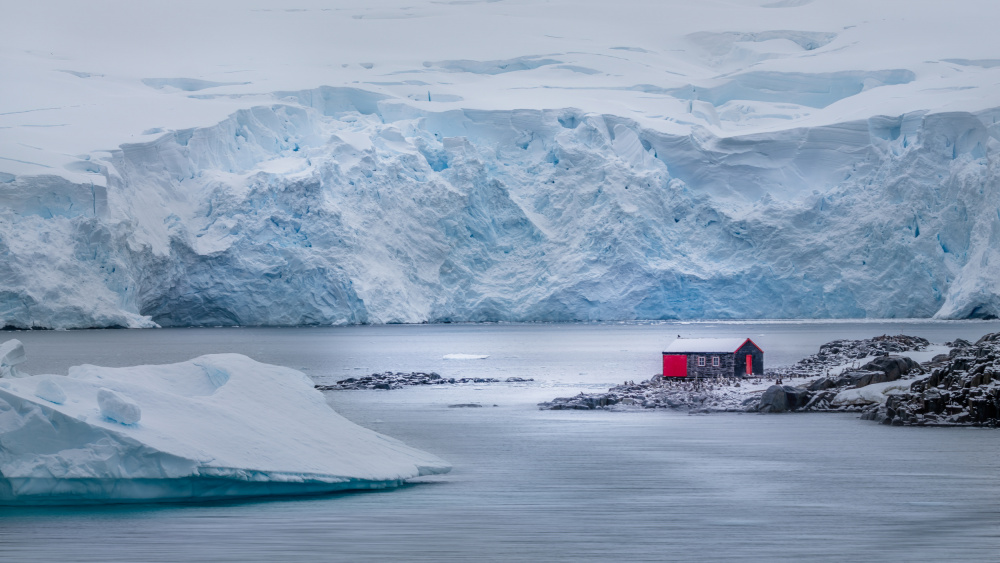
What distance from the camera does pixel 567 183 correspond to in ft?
155

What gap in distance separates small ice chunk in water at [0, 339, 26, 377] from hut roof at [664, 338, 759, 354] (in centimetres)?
1439

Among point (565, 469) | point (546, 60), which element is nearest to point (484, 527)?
point (565, 469)

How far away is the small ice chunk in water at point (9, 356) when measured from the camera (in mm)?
10016

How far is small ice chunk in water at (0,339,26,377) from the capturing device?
10016 millimetres

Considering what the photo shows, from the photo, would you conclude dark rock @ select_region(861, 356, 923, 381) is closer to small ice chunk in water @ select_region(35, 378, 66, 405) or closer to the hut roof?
the hut roof

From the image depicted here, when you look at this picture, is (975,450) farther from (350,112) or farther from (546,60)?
(546,60)

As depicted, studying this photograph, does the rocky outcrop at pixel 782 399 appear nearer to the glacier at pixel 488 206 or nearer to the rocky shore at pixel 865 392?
the rocky shore at pixel 865 392

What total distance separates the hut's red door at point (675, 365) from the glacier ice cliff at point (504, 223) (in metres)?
23.0

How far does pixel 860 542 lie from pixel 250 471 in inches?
178

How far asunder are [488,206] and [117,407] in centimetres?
4001

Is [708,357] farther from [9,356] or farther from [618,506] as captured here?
[9,356]

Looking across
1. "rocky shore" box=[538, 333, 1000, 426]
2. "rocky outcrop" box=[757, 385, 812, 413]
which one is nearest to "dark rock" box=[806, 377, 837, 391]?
"rocky shore" box=[538, 333, 1000, 426]

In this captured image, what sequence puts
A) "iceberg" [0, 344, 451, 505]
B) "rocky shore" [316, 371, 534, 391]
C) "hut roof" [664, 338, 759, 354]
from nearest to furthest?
"iceberg" [0, 344, 451, 505]
"hut roof" [664, 338, 759, 354]
"rocky shore" [316, 371, 534, 391]

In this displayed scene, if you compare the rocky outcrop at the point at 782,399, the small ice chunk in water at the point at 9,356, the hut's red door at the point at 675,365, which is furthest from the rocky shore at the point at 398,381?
the small ice chunk in water at the point at 9,356
